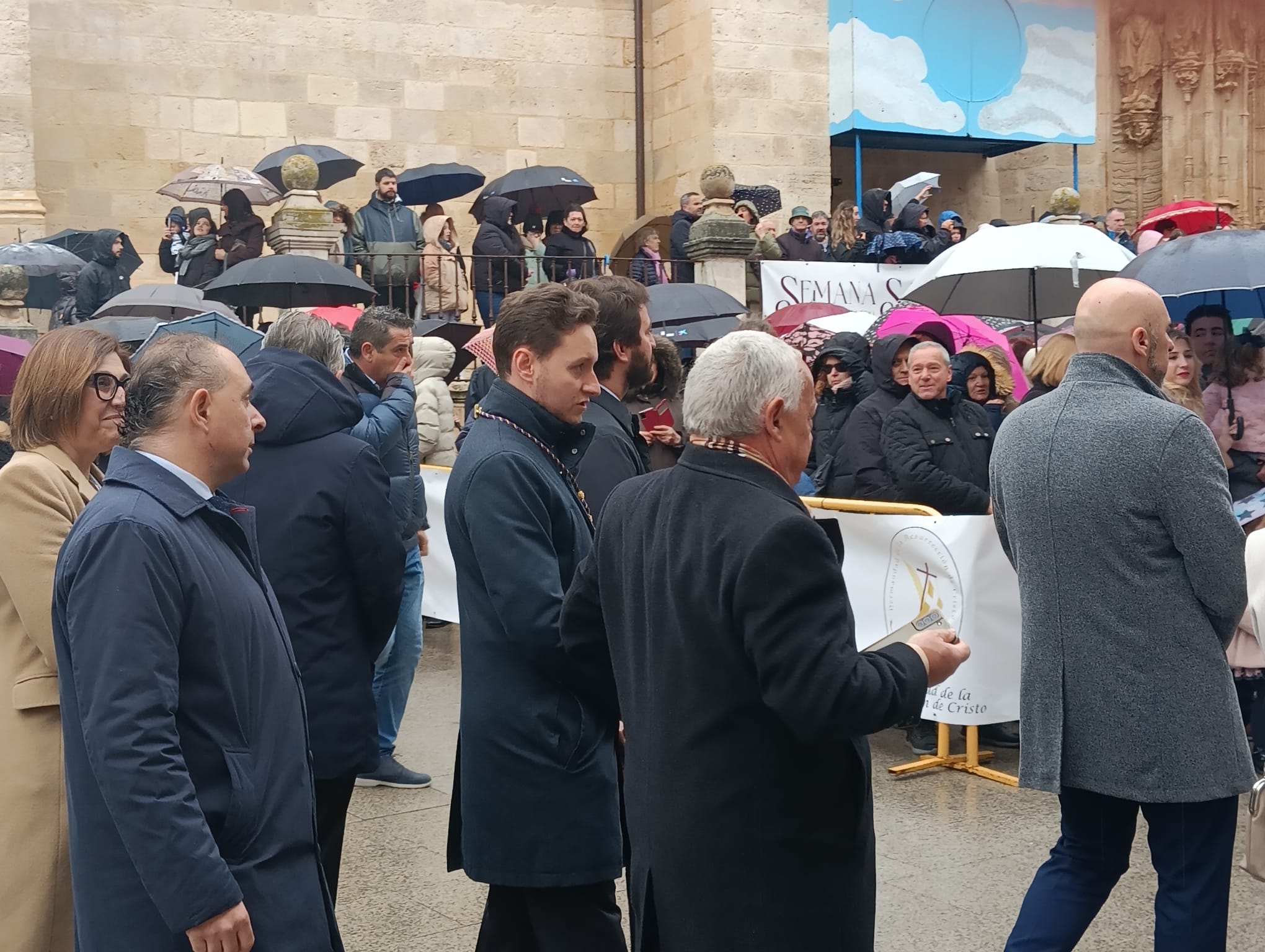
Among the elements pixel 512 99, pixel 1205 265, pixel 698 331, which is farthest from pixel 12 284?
pixel 512 99

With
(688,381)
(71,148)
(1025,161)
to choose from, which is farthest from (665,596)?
(1025,161)

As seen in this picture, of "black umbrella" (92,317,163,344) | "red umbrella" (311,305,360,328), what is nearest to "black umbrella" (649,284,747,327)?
"red umbrella" (311,305,360,328)

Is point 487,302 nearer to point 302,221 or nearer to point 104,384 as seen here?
point 302,221

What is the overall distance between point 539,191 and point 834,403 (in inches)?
360

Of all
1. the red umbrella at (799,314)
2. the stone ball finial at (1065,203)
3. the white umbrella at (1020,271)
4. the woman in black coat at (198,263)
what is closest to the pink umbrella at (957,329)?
the white umbrella at (1020,271)

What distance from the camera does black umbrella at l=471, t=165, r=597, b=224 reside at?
15914 millimetres

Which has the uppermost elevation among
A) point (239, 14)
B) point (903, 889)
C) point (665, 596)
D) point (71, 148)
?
point (239, 14)

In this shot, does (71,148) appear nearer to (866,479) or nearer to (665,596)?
(866,479)

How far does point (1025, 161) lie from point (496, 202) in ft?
37.6

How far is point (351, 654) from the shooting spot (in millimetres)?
4125

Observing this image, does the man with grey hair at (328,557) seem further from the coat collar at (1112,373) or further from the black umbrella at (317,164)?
the black umbrella at (317,164)

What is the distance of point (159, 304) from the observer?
11078mm

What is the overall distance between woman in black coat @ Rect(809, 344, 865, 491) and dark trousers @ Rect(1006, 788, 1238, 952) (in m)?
4.11

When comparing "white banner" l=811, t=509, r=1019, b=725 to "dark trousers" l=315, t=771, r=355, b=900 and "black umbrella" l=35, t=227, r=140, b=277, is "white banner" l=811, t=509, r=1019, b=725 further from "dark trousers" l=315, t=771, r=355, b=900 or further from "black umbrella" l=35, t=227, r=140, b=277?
"black umbrella" l=35, t=227, r=140, b=277
